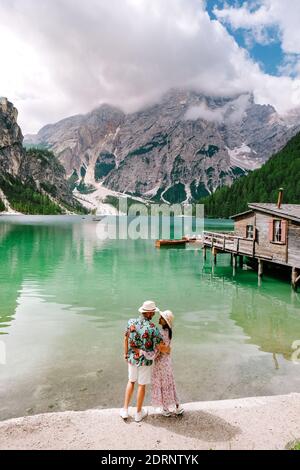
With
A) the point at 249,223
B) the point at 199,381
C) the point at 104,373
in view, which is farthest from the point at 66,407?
the point at 249,223

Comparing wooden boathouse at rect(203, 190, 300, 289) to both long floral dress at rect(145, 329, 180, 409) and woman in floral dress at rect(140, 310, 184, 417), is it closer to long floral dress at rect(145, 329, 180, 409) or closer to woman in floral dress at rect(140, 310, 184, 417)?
woman in floral dress at rect(140, 310, 184, 417)

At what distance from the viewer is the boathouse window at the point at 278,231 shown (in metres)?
32.6

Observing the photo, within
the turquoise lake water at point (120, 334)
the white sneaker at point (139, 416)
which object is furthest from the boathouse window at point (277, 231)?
the white sneaker at point (139, 416)

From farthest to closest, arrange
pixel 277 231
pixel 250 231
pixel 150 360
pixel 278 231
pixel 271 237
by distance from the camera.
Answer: pixel 250 231 < pixel 271 237 < pixel 277 231 < pixel 278 231 < pixel 150 360

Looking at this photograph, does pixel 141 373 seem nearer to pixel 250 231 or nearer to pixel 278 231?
pixel 278 231

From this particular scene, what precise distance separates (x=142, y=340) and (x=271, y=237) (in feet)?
93.9

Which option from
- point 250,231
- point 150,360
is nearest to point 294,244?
point 250,231

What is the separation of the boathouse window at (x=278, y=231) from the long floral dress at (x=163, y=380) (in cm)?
2660

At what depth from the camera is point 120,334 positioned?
18.4m

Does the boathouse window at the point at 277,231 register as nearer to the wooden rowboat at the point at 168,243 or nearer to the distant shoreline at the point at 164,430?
the distant shoreline at the point at 164,430

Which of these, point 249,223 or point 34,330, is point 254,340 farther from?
point 249,223

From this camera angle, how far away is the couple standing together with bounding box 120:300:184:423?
8.70m

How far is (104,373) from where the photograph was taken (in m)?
13.5
